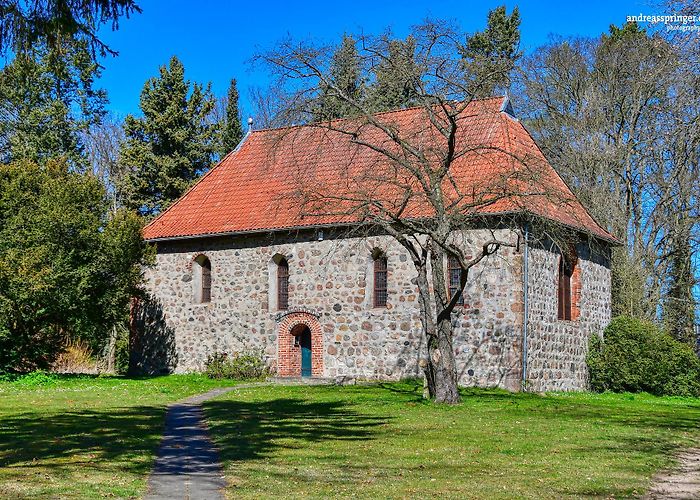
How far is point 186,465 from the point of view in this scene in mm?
11586

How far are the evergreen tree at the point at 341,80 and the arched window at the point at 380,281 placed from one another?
23.3ft

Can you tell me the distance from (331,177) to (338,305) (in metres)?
4.35

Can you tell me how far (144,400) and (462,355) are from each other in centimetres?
900

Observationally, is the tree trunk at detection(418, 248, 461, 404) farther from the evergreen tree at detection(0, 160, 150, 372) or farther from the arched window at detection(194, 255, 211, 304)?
the arched window at detection(194, 255, 211, 304)

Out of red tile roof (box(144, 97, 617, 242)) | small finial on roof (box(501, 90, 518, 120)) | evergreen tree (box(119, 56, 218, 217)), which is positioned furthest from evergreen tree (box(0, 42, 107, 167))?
small finial on roof (box(501, 90, 518, 120))

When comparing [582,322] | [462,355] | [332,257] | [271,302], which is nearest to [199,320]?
[271,302]

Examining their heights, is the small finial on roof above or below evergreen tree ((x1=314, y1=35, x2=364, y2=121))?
above

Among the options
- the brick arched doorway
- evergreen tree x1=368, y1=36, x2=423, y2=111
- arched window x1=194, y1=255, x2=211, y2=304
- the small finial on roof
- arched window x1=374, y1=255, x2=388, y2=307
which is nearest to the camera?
evergreen tree x1=368, y1=36, x2=423, y2=111

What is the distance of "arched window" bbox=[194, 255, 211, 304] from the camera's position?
30766 millimetres

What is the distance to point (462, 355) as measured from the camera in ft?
81.5

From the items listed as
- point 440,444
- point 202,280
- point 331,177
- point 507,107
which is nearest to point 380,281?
point 331,177

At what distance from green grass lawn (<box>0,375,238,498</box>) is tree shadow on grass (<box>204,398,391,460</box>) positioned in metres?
1.17

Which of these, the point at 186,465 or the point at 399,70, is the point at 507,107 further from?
the point at 186,465

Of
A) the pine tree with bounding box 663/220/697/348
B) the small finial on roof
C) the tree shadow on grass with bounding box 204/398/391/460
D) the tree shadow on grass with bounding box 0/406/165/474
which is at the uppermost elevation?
the small finial on roof
